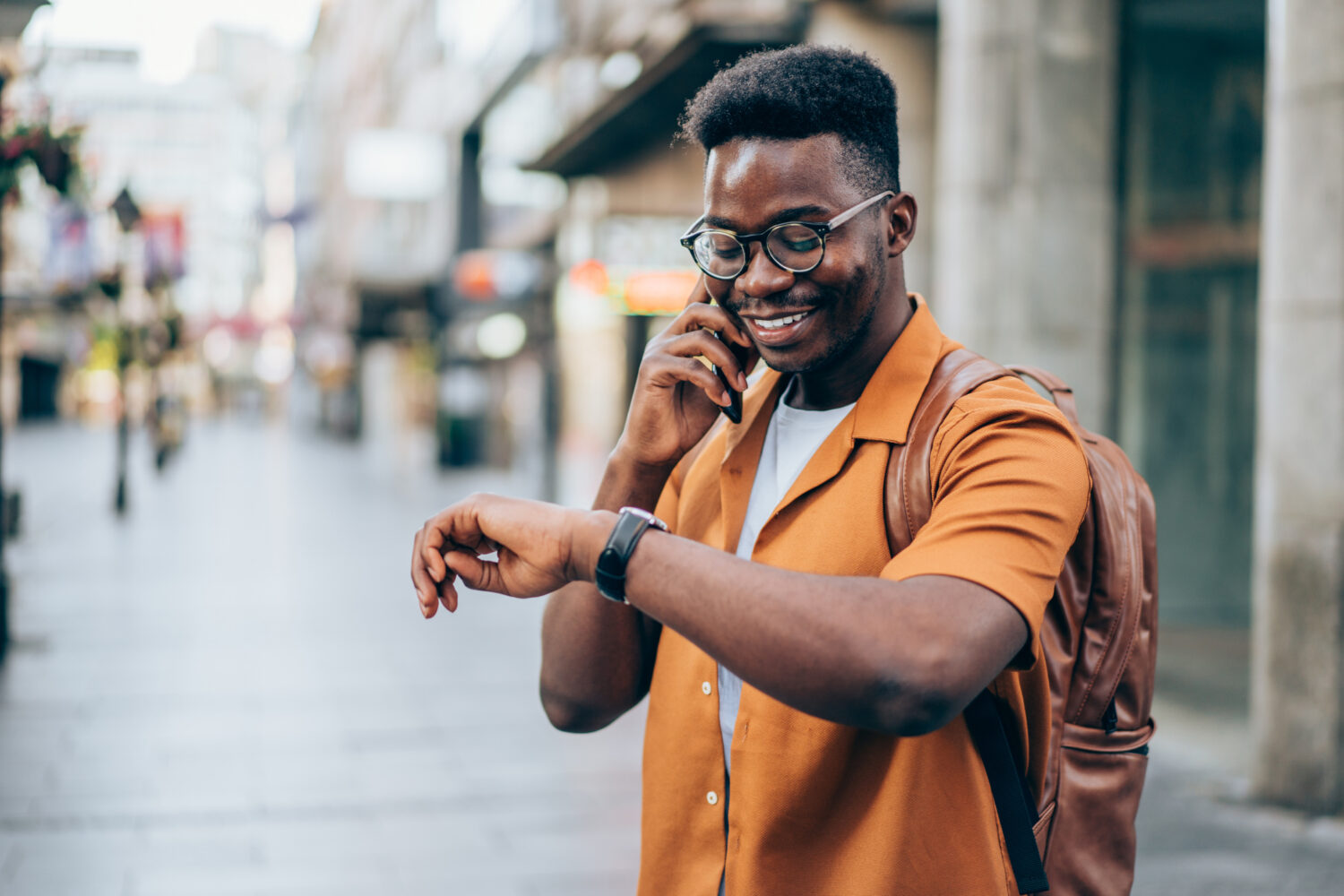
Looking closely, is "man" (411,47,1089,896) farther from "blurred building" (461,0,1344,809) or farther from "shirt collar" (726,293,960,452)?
"blurred building" (461,0,1344,809)

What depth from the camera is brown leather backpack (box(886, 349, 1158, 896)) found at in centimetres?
159

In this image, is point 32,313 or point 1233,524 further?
point 32,313

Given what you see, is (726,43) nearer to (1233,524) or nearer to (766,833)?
(1233,524)

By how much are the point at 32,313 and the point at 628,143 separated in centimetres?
768

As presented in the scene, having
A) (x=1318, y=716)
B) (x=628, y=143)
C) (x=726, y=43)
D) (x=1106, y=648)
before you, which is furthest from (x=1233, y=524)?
(x=628, y=143)

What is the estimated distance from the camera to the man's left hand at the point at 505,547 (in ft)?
4.87

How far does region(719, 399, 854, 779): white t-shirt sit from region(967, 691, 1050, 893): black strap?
13.2 inches

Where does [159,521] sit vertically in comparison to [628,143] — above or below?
below

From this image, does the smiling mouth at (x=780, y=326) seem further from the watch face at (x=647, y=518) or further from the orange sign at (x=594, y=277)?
the orange sign at (x=594, y=277)

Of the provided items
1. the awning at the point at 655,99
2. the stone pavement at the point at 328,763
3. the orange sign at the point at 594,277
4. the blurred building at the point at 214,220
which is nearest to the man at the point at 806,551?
the stone pavement at the point at 328,763

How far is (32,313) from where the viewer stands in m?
13.3

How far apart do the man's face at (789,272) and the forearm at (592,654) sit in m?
0.37

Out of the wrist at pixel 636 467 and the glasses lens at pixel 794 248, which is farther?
the wrist at pixel 636 467

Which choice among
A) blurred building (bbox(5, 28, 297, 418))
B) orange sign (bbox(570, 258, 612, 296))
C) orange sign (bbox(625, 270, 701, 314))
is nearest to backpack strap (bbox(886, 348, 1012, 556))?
orange sign (bbox(625, 270, 701, 314))
